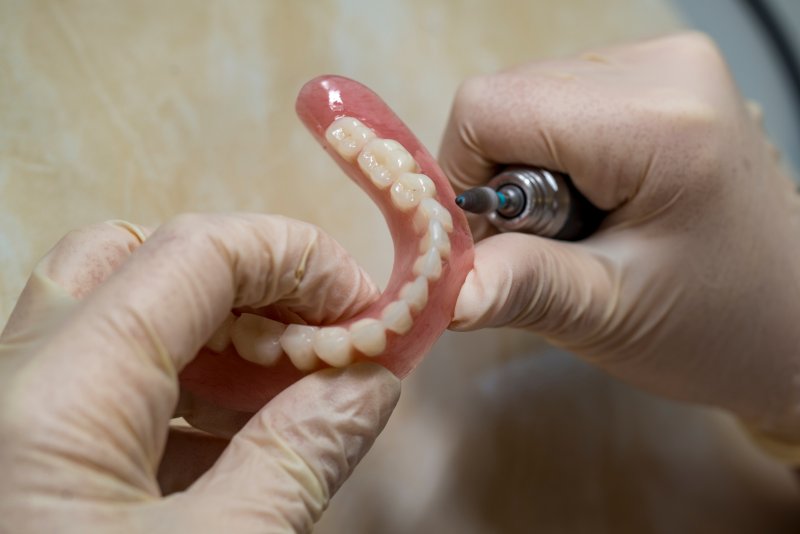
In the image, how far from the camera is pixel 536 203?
91cm

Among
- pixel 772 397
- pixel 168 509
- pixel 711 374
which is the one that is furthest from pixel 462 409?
pixel 168 509

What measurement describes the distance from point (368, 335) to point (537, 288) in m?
0.25

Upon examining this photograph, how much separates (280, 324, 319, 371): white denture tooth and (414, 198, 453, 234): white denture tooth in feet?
0.47

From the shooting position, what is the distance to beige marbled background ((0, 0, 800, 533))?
950 millimetres

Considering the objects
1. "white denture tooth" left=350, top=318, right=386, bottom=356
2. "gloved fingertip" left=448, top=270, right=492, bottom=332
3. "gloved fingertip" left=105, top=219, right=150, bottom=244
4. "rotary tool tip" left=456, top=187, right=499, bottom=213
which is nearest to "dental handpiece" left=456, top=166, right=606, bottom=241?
"rotary tool tip" left=456, top=187, right=499, bottom=213

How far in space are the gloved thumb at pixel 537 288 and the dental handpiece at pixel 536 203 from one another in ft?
0.10

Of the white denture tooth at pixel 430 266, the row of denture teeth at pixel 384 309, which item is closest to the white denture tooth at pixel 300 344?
the row of denture teeth at pixel 384 309

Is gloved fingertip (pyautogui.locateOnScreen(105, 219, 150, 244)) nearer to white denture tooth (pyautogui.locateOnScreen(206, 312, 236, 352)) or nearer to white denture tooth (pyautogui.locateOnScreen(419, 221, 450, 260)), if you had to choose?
white denture tooth (pyautogui.locateOnScreen(206, 312, 236, 352))

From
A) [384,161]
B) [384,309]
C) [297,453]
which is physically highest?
[384,161]

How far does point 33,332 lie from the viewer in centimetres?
62

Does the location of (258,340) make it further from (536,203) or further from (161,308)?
(536,203)

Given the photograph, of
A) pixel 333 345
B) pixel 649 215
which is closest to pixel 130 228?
pixel 333 345

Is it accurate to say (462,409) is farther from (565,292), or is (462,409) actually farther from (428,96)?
(428,96)

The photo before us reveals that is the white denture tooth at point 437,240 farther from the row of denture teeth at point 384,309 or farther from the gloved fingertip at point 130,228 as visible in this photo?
the gloved fingertip at point 130,228
